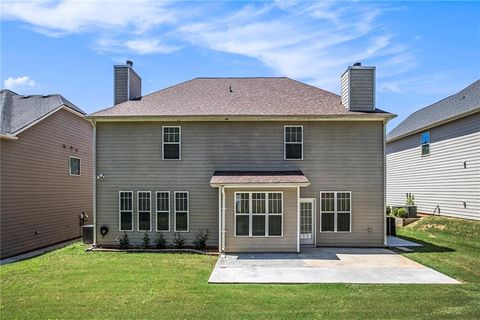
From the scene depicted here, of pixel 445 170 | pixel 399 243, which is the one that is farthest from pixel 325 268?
pixel 445 170

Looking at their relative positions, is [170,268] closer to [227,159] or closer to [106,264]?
[106,264]

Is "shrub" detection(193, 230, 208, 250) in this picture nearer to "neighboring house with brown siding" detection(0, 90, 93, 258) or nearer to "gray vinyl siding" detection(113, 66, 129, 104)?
"gray vinyl siding" detection(113, 66, 129, 104)

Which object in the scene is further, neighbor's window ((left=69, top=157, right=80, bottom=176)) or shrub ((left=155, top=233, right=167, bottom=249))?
neighbor's window ((left=69, top=157, right=80, bottom=176))

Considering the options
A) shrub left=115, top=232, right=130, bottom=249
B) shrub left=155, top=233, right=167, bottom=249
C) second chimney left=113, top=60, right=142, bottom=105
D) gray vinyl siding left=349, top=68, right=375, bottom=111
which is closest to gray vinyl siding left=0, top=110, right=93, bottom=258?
second chimney left=113, top=60, right=142, bottom=105

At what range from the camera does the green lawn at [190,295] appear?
6.57 metres

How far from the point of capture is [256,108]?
1364 centimetres

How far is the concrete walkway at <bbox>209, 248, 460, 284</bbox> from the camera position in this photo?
28.6 feet

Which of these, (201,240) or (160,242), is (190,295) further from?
(160,242)

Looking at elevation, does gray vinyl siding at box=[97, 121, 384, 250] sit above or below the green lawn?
above

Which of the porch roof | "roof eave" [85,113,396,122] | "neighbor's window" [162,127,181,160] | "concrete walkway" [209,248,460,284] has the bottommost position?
"concrete walkway" [209,248,460,284]

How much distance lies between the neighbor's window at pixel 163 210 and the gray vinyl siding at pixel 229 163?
240 millimetres

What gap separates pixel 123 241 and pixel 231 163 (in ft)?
16.7

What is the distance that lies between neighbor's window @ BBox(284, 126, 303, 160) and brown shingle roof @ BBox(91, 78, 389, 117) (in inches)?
25.4

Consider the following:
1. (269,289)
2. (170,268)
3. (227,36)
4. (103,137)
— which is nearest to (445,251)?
(269,289)
